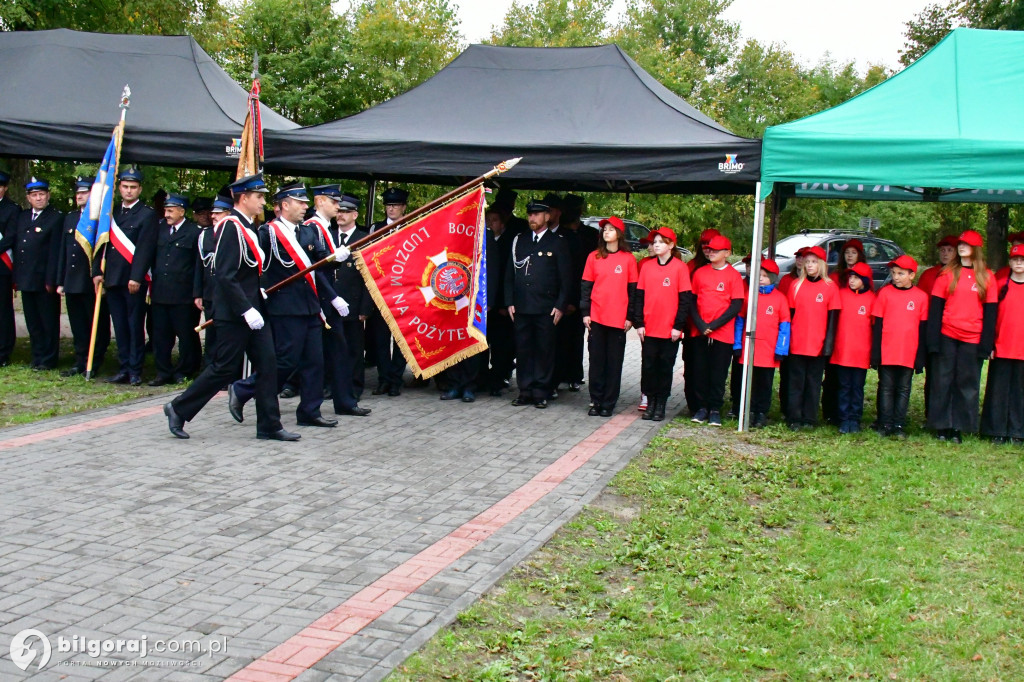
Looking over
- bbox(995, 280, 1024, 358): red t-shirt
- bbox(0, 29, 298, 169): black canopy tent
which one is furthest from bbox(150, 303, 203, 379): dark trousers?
bbox(995, 280, 1024, 358): red t-shirt

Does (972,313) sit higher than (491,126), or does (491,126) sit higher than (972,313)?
(491,126)

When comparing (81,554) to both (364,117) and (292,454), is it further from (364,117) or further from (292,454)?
(364,117)

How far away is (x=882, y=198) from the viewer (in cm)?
1081

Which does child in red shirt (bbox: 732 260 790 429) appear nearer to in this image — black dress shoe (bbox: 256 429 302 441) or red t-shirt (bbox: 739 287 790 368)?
red t-shirt (bbox: 739 287 790 368)

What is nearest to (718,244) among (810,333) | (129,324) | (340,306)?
(810,333)

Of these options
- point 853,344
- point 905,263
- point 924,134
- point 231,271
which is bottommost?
point 853,344

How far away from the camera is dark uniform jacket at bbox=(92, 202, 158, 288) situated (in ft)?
32.5

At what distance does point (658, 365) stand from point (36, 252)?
6.60 m

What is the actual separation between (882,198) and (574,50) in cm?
369

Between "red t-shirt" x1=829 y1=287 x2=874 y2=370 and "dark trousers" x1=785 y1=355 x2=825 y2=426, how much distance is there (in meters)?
0.20

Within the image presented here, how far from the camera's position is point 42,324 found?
416 inches

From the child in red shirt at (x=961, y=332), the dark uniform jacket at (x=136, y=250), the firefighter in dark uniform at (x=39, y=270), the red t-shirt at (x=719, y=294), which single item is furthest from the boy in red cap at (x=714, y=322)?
the firefighter in dark uniform at (x=39, y=270)

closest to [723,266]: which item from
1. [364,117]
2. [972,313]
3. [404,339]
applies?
[972,313]

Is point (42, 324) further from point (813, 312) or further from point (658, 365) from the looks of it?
point (813, 312)
